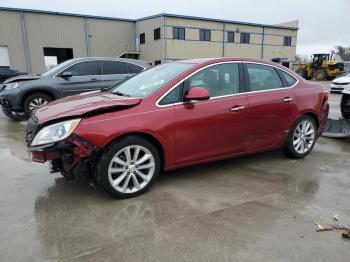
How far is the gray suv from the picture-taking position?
8172 mm

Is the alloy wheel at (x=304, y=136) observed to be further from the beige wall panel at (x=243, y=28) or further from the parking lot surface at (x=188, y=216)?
the beige wall panel at (x=243, y=28)

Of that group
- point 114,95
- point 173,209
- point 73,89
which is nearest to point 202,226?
point 173,209

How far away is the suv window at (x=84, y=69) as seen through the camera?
8.62 meters

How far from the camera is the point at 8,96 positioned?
810cm

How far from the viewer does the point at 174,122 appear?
3766mm

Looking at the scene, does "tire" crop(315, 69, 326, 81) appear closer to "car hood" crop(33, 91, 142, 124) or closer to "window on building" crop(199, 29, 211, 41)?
"window on building" crop(199, 29, 211, 41)

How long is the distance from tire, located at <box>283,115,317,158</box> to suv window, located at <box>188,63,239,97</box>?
127cm

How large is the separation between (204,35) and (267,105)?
105 ft

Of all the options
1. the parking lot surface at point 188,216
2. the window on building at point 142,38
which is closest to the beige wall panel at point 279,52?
the window on building at point 142,38

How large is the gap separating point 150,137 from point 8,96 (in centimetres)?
593

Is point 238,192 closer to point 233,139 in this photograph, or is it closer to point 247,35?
point 233,139

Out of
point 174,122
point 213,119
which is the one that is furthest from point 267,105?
point 174,122

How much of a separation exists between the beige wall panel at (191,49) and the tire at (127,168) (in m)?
30.0

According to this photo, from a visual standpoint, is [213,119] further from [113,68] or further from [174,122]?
[113,68]
